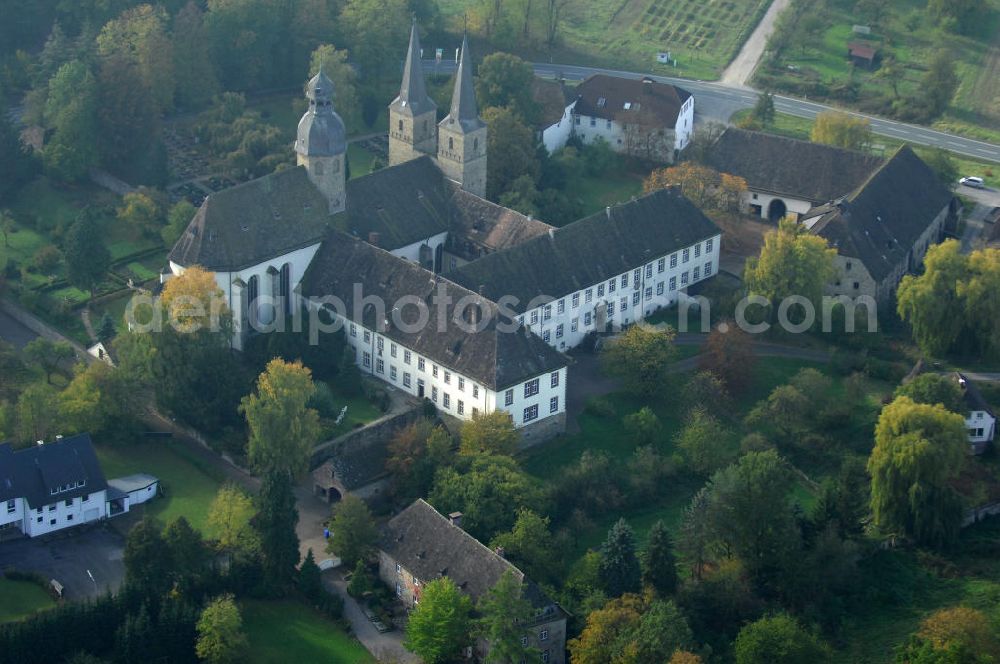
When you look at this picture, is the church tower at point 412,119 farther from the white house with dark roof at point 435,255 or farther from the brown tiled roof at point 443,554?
the brown tiled roof at point 443,554

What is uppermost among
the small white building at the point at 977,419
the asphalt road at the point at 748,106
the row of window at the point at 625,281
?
the asphalt road at the point at 748,106

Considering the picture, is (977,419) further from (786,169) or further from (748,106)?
(748,106)

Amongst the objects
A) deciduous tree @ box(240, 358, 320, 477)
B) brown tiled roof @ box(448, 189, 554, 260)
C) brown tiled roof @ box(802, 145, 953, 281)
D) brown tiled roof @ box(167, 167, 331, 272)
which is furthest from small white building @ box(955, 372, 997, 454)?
brown tiled roof @ box(167, 167, 331, 272)

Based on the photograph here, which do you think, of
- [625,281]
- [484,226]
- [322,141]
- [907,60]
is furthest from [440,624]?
[907,60]

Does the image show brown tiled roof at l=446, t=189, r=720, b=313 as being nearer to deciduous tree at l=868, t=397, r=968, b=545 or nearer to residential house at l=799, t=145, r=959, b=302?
residential house at l=799, t=145, r=959, b=302

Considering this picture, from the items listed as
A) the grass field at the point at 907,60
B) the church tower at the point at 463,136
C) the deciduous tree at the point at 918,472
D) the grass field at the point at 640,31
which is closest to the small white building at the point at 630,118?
the grass field at the point at 640,31

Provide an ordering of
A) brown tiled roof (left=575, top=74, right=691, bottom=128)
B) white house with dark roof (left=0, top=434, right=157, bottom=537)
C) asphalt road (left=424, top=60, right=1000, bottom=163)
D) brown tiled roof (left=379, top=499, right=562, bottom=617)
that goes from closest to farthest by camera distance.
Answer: brown tiled roof (left=379, top=499, right=562, bottom=617) → white house with dark roof (left=0, top=434, right=157, bottom=537) → brown tiled roof (left=575, top=74, right=691, bottom=128) → asphalt road (left=424, top=60, right=1000, bottom=163)

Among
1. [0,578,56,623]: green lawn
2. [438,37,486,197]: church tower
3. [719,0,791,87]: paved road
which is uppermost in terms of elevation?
[438,37,486,197]: church tower
